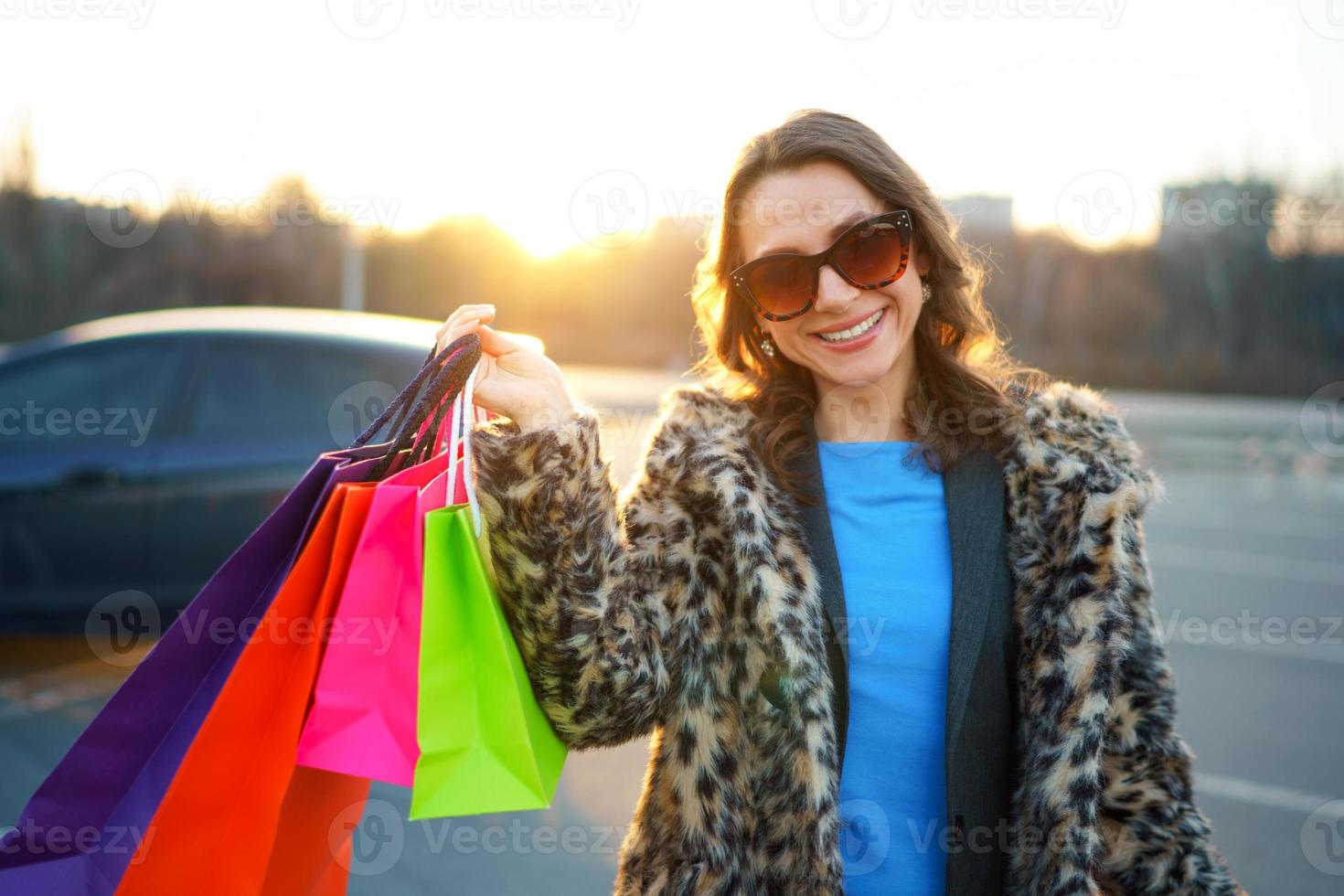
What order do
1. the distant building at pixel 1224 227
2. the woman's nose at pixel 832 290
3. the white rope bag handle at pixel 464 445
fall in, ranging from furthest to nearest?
the distant building at pixel 1224 227 < the woman's nose at pixel 832 290 < the white rope bag handle at pixel 464 445

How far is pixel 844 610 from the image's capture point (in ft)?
5.15

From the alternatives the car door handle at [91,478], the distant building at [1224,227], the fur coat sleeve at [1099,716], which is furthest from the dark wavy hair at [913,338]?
the distant building at [1224,227]

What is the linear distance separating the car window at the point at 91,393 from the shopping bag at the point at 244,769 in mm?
3877

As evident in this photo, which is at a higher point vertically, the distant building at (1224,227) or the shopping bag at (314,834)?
the distant building at (1224,227)

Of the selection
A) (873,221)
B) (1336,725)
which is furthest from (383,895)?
(1336,725)

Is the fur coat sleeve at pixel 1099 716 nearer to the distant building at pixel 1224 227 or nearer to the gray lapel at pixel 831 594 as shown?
the gray lapel at pixel 831 594

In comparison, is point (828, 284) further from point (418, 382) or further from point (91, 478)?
point (91, 478)

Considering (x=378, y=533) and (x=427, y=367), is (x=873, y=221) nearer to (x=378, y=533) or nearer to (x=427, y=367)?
(x=427, y=367)

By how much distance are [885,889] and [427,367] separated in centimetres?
111

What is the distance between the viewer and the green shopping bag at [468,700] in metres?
1.21

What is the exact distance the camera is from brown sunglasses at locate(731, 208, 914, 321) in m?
1.67

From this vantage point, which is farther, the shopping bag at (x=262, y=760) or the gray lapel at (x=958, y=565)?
the gray lapel at (x=958, y=565)

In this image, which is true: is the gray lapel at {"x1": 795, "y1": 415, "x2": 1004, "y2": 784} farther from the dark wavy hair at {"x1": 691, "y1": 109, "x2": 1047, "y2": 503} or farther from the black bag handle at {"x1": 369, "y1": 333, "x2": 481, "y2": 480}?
the black bag handle at {"x1": 369, "y1": 333, "x2": 481, "y2": 480}

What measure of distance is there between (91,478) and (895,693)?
4.28 m
